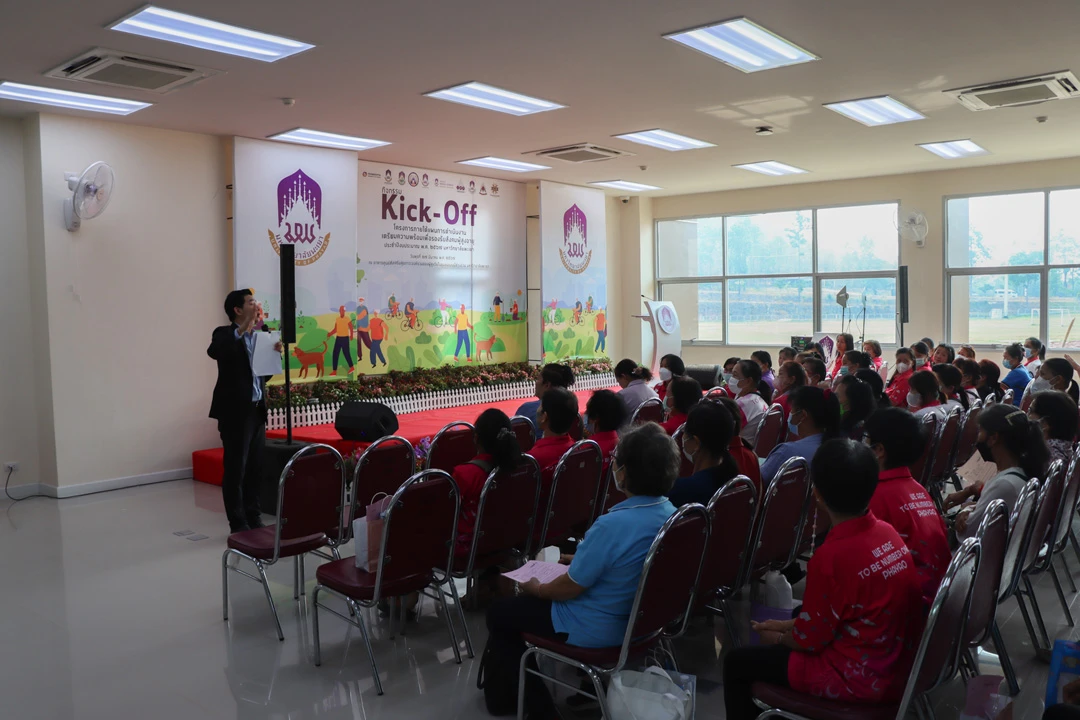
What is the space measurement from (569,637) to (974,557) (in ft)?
4.19

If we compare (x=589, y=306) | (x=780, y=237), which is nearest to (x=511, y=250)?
(x=589, y=306)

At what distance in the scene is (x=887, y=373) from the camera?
11867mm

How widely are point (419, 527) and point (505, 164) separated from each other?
27.2 ft

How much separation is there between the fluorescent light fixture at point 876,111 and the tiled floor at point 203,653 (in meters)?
4.54

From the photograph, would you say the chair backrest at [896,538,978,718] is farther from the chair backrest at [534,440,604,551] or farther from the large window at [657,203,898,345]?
the large window at [657,203,898,345]

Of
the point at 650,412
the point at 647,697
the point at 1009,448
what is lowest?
the point at 647,697

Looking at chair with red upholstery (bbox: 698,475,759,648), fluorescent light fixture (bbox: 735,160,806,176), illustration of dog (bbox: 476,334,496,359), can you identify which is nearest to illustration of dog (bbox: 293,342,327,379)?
illustration of dog (bbox: 476,334,496,359)

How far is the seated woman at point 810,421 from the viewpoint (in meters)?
4.04

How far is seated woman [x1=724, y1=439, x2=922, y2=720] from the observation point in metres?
2.23

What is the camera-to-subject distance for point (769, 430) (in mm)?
5801

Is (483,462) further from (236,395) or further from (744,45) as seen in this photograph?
(744,45)

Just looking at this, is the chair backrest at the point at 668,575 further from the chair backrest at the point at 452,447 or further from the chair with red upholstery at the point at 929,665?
the chair backrest at the point at 452,447

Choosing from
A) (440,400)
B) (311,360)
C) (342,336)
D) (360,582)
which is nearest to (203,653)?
(360,582)

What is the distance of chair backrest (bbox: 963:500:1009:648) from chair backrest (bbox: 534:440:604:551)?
181 cm
